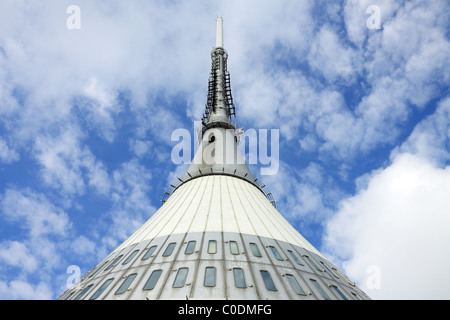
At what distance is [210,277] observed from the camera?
15.0 meters

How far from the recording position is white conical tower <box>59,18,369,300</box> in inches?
576

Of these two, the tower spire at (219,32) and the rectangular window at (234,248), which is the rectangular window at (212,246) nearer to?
the rectangular window at (234,248)

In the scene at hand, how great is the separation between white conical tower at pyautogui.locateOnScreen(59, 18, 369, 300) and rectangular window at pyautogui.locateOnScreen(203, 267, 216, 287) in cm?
5

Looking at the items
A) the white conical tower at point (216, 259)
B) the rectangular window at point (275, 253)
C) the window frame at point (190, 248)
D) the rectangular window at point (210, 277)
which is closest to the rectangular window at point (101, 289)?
the white conical tower at point (216, 259)

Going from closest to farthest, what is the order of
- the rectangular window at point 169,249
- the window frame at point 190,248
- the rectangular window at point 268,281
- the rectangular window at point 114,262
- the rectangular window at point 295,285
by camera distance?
the rectangular window at point 268,281 < the rectangular window at point 295,285 < the window frame at point 190,248 < the rectangular window at point 169,249 < the rectangular window at point 114,262

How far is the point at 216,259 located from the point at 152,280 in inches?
131

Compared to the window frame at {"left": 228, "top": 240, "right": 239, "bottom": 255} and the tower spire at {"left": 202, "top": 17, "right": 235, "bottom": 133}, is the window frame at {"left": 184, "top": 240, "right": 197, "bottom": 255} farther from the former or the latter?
the tower spire at {"left": 202, "top": 17, "right": 235, "bottom": 133}

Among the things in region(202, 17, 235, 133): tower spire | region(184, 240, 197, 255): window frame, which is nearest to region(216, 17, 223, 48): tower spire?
region(202, 17, 235, 133): tower spire

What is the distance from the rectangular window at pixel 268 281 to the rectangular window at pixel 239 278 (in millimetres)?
1067

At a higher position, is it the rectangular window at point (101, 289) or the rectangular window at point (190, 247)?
the rectangular window at point (190, 247)

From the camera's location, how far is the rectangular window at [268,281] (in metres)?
14.8

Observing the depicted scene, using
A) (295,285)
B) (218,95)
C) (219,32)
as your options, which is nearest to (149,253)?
(295,285)

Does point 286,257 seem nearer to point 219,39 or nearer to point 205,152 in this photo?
point 205,152
